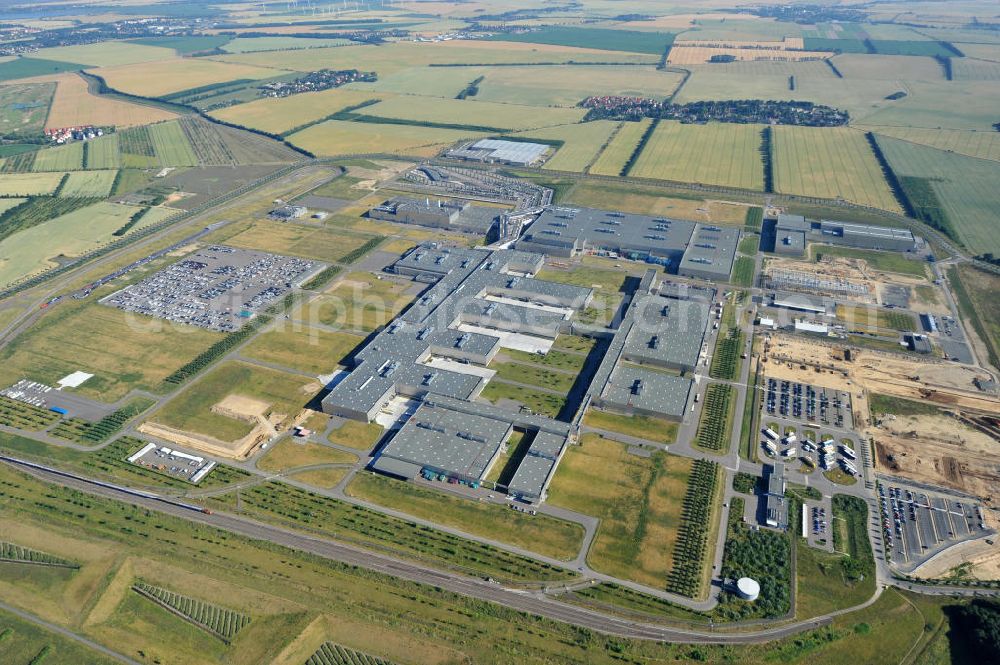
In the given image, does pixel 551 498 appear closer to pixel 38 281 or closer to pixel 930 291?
pixel 930 291

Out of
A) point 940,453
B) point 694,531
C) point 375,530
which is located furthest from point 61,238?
point 940,453

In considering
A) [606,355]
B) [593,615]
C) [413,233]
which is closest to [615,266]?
[606,355]

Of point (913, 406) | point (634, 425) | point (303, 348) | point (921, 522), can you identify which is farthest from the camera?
point (303, 348)

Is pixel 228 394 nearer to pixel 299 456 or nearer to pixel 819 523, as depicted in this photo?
pixel 299 456

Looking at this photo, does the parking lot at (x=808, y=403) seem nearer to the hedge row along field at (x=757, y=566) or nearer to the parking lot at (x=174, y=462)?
the hedge row along field at (x=757, y=566)

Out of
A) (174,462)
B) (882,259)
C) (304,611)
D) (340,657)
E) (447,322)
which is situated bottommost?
(340,657)

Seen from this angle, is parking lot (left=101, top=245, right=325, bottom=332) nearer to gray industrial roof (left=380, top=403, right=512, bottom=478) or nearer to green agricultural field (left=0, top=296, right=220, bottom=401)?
green agricultural field (left=0, top=296, right=220, bottom=401)

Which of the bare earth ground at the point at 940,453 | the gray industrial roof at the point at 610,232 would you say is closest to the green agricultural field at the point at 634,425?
the bare earth ground at the point at 940,453
